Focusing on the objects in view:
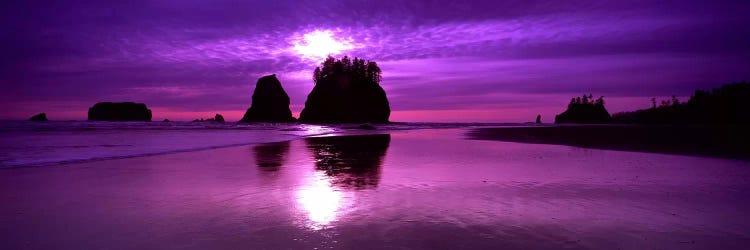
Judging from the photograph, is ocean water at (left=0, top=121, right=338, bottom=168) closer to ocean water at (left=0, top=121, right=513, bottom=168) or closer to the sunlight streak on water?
ocean water at (left=0, top=121, right=513, bottom=168)

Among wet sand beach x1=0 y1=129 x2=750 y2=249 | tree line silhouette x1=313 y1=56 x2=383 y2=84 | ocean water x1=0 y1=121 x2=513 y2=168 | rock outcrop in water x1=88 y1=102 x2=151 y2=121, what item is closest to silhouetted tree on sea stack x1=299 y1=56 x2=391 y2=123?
tree line silhouette x1=313 y1=56 x2=383 y2=84

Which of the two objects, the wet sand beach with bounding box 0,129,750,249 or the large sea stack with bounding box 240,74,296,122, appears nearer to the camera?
the wet sand beach with bounding box 0,129,750,249

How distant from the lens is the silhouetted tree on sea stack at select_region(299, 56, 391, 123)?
10850cm

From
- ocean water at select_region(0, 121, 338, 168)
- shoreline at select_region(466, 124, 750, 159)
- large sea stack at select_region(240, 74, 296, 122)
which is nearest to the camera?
ocean water at select_region(0, 121, 338, 168)

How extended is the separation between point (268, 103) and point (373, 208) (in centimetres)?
11767

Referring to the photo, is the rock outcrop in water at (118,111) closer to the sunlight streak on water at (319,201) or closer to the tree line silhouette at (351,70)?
the tree line silhouette at (351,70)

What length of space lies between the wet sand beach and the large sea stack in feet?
360

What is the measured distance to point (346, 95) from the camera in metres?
109

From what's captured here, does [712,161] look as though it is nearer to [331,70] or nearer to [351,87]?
[351,87]

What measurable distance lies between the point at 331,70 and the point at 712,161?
110 metres

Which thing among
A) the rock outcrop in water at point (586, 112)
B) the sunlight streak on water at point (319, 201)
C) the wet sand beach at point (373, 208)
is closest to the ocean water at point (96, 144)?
the wet sand beach at point (373, 208)

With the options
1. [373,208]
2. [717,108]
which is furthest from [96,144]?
[717,108]

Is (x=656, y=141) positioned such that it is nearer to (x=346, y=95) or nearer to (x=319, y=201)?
(x=319, y=201)

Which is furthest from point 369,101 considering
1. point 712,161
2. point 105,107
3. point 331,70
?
point 712,161
